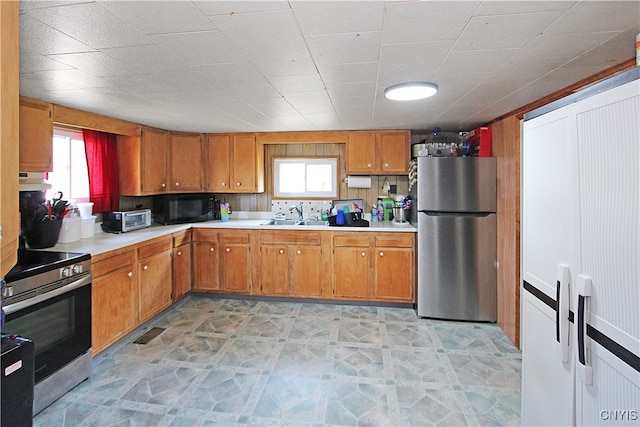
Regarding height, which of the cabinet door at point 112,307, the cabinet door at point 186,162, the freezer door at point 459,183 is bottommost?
the cabinet door at point 112,307

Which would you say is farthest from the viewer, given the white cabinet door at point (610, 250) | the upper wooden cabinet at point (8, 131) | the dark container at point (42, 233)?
the dark container at point (42, 233)

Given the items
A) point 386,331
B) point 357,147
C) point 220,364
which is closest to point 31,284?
point 220,364

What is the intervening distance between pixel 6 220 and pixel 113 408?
173cm

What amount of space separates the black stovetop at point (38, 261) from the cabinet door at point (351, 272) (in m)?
2.37

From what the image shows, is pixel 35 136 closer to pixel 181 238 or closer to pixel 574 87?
pixel 181 238

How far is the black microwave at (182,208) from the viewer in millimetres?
3914

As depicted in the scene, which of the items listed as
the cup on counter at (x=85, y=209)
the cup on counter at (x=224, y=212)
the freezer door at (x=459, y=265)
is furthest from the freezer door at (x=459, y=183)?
the cup on counter at (x=85, y=209)

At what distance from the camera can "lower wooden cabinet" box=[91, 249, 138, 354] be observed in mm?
2486

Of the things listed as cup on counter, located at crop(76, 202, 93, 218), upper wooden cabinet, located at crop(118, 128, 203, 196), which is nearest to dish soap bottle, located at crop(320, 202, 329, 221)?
upper wooden cabinet, located at crop(118, 128, 203, 196)

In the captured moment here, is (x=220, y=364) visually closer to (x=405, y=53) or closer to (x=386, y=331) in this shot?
(x=386, y=331)

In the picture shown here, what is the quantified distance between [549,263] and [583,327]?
31 centimetres

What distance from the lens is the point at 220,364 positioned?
2.55 meters

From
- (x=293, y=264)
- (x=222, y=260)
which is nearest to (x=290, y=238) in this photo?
(x=293, y=264)

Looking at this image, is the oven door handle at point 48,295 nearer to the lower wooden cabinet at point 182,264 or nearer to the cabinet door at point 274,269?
the lower wooden cabinet at point 182,264
